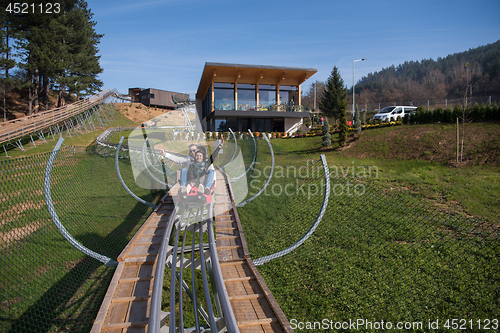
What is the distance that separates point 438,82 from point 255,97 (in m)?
74.6

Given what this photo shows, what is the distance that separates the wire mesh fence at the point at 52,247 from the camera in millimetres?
3277

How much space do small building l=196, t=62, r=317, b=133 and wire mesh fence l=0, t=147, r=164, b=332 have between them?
21027mm

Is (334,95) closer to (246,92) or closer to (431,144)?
(246,92)

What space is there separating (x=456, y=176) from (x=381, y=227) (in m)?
5.20

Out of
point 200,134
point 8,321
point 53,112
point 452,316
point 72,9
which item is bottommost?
point 452,316

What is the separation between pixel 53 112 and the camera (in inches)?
762

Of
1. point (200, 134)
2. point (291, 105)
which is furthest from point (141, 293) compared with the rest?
point (291, 105)

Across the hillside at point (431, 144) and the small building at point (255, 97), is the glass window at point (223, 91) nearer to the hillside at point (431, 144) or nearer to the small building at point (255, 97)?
the small building at point (255, 97)

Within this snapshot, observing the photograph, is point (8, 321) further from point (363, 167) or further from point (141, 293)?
point (363, 167)

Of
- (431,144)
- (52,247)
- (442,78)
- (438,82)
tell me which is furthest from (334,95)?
(442,78)

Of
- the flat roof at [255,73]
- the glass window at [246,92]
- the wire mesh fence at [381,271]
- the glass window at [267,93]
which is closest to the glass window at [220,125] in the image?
the glass window at [246,92]

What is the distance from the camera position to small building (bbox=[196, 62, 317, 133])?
26.6m

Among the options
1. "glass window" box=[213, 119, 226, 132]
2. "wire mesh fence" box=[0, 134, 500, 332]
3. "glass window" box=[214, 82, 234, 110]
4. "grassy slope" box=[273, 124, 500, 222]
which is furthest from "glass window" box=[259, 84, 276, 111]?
"wire mesh fence" box=[0, 134, 500, 332]

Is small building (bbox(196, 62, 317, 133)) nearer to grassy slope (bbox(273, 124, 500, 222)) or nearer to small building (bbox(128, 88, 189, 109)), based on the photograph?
grassy slope (bbox(273, 124, 500, 222))
